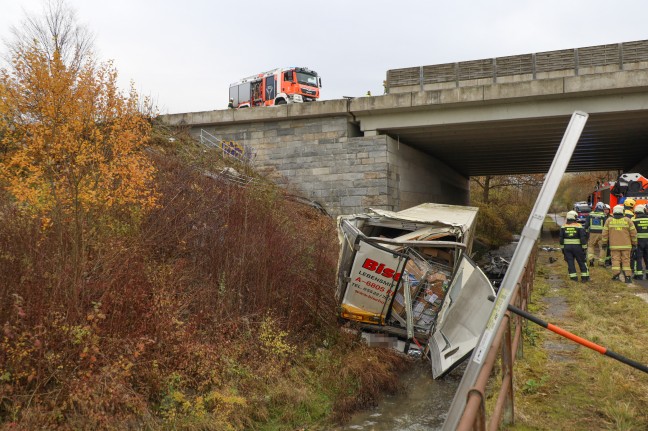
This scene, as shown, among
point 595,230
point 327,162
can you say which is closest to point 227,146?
point 327,162

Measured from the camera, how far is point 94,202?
257 inches

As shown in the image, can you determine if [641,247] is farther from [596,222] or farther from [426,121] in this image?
[426,121]

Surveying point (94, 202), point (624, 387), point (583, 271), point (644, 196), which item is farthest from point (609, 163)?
point (94, 202)

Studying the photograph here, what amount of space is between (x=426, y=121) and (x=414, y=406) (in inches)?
406

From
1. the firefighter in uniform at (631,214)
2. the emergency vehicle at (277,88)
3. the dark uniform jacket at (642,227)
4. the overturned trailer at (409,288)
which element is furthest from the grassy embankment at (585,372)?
the emergency vehicle at (277,88)

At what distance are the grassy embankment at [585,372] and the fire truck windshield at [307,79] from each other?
1735 centimetres

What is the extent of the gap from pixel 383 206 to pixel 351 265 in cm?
703

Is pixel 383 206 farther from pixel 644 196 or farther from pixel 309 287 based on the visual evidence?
pixel 644 196

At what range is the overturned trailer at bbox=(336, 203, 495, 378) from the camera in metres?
6.76

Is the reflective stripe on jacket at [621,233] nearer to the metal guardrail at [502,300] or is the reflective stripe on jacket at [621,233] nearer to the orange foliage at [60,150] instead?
the metal guardrail at [502,300]

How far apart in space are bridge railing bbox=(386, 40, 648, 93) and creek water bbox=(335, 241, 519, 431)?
13128mm

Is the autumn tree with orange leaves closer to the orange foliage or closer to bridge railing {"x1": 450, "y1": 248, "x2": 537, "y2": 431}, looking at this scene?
the orange foliage

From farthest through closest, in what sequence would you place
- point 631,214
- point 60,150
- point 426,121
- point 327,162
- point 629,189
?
point 629,189, point 327,162, point 426,121, point 631,214, point 60,150

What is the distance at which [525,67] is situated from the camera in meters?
17.0
